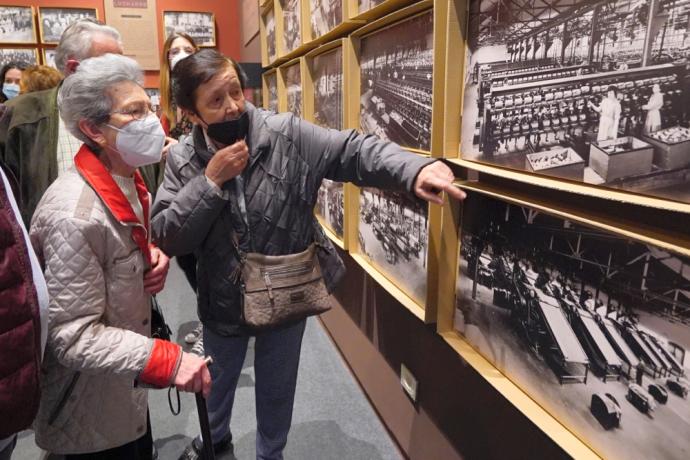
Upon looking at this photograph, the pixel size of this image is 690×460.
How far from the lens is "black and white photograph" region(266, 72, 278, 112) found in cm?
370

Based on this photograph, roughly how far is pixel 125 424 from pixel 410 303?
2.99ft

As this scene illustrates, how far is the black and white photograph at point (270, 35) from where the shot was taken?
345 centimetres

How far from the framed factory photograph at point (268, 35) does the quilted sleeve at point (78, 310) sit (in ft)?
8.43

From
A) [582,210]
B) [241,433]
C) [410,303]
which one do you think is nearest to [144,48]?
[241,433]

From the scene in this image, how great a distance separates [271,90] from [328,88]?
1.68 metres

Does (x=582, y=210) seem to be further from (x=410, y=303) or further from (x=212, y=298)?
(x=212, y=298)

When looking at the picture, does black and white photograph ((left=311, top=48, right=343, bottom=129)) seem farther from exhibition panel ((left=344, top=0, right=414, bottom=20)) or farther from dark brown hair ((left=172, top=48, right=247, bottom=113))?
dark brown hair ((left=172, top=48, right=247, bottom=113))

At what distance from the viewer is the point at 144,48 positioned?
503 centimetres

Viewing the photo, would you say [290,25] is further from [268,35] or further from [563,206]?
[563,206]

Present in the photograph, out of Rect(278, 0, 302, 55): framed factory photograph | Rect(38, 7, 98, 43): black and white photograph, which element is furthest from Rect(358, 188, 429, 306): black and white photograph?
Rect(38, 7, 98, 43): black and white photograph

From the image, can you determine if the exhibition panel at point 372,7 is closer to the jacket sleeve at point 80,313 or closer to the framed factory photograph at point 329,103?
the framed factory photograph at point 329,103

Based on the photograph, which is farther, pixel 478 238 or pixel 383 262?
pixel 383 262

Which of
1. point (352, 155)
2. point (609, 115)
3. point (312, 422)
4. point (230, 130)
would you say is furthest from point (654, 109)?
point (312, 422)

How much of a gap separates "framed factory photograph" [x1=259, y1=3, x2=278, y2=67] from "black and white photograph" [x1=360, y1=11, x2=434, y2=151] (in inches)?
66.5
